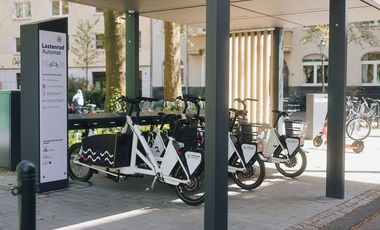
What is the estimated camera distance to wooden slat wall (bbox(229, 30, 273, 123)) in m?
12.2

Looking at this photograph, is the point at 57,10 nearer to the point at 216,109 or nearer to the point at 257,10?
the point at 257,10

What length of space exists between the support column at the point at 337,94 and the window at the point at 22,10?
122ft

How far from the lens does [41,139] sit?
23.4 feet

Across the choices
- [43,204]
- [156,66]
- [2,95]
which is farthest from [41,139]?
[156,66]

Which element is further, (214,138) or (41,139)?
(41,139)

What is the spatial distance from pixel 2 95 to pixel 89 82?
30612 mm

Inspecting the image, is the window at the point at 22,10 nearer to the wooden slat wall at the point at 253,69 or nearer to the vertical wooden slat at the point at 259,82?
the wooden slat wall at the point at 253,69

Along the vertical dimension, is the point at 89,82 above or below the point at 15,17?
below

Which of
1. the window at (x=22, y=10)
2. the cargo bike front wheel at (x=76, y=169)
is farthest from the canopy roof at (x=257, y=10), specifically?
the window at (x=22, y=10)

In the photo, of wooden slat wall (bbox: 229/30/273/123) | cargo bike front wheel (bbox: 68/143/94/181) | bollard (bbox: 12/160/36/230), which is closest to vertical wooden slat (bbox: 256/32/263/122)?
wooden slat wall (bbox: 229/30/273/123)

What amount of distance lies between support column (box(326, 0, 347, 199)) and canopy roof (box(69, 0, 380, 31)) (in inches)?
56.1

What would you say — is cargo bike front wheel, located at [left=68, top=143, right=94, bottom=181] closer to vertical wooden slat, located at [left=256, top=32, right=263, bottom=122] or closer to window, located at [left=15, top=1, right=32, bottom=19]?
vertical wooden slat, located at [left=256, top=32, right=263, bottom=122]

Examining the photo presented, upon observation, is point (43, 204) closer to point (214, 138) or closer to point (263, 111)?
point (214, 138)

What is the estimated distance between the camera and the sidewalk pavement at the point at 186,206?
19.3 feet
